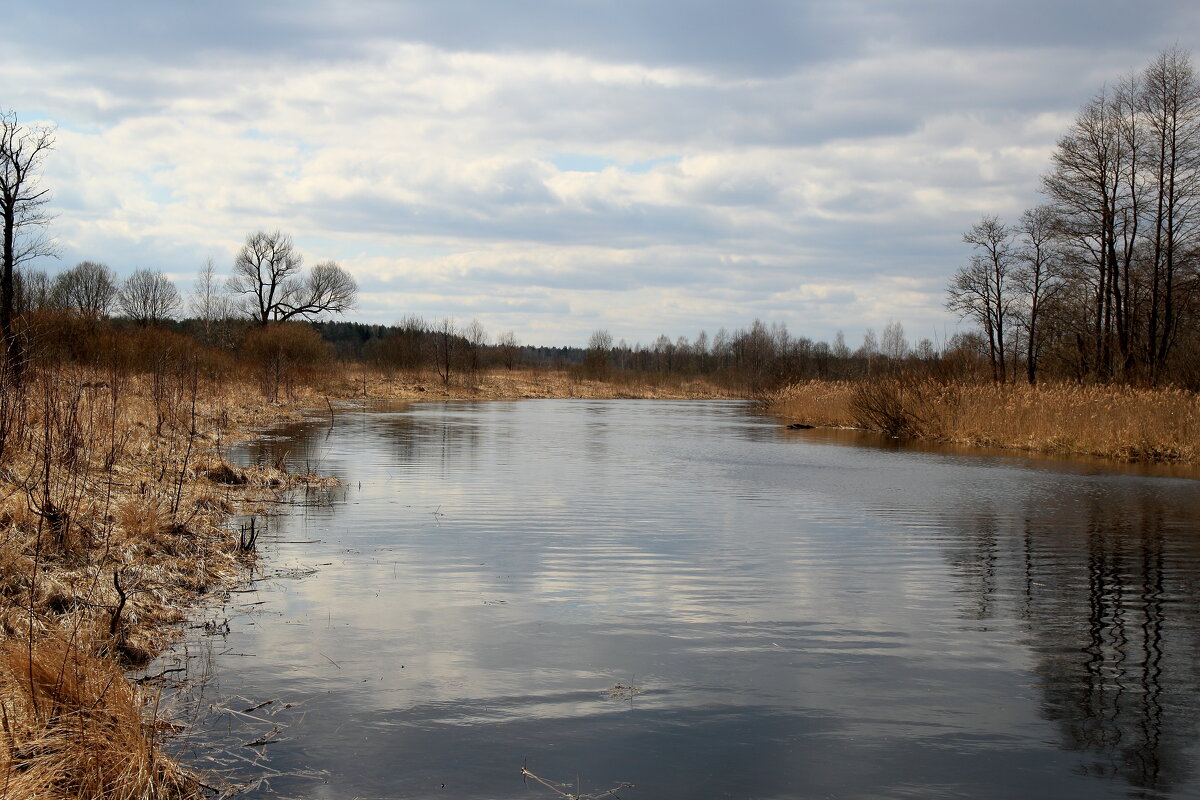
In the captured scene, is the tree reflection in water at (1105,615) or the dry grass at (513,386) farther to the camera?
the dry grass at (513,386)

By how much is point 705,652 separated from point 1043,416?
75.9 feet

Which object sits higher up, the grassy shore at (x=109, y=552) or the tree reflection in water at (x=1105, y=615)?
the grassy shore at (x=109, y=552)

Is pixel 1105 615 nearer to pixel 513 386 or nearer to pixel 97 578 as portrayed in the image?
pixel 97 578

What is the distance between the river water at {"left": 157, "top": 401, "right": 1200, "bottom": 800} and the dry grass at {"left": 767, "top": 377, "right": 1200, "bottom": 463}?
963cm

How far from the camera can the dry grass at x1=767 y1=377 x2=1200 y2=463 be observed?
23.6m

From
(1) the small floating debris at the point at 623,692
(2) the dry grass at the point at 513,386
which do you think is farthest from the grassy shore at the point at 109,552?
(2) the dry grass at the point at 513,386

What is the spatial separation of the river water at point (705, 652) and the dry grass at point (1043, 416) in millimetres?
9628

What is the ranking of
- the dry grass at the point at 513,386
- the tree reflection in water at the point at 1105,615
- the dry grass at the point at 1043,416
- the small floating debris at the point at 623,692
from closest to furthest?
1. the tree reflection in water at the point at 1105,615
2. the small floating debris at the point at 623,692
3. the dry grass at the point at 1043,416
4. the dry grass at the point at 513,386

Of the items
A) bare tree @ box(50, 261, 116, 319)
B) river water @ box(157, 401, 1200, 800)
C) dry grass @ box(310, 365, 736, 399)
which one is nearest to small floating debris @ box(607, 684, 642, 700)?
river water @ box(157, 401, 1200, 800)

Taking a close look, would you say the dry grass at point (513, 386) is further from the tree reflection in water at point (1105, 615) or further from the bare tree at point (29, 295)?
the tree reflection in water at point (1105, 615)

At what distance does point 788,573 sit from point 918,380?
2423cm

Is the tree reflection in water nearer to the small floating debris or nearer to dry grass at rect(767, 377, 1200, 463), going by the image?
the small floating debris

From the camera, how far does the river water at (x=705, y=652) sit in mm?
4918

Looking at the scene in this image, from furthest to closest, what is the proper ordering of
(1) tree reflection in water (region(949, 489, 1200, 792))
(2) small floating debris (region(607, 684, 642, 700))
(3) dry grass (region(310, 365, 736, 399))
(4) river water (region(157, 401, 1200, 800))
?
(3) dry grass (region(310, 365, 736, 399)) → (2) small floating debris (region(607, 684, 642, 700)) → (1) tree reflection in water (region(949, 489, 1200, 792)) → (4) river water (region(157, 401, 1200, 800))
